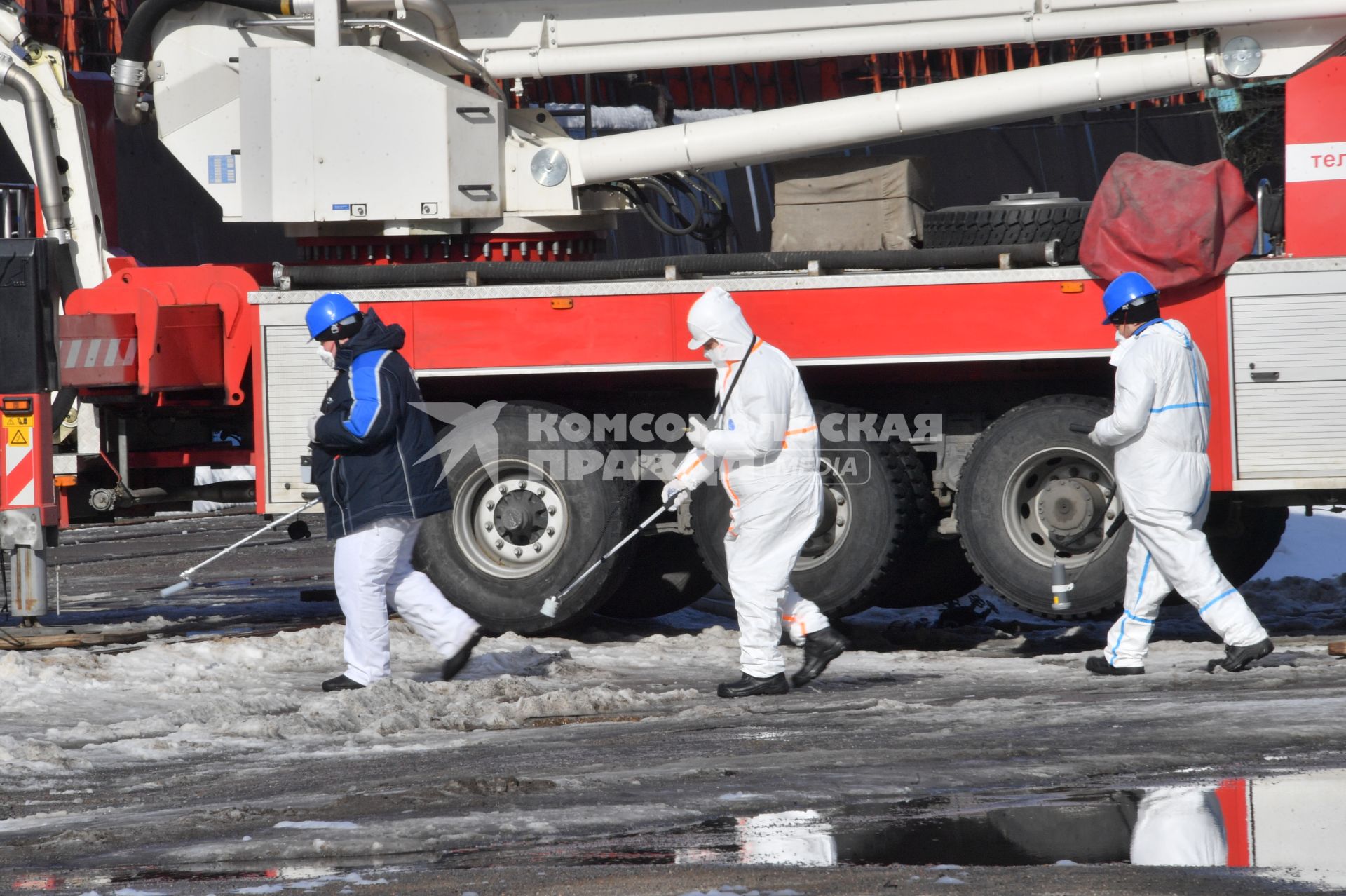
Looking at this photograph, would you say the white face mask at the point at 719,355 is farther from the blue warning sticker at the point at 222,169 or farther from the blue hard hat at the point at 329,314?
the blue warning sticker at the point at 222,169

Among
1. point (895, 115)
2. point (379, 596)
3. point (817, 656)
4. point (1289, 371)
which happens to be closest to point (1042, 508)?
point (1289, 371)

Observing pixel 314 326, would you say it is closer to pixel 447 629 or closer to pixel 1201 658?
pixel 447 629

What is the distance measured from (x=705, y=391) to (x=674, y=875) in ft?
17.2

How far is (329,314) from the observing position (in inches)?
297

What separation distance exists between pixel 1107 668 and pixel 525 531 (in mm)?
3124

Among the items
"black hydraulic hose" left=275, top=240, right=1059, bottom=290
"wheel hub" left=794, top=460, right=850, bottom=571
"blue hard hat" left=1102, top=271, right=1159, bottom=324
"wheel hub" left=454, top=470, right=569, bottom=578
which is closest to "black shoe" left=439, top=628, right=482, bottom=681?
"wheel hub" left=454, top=470, right=569, bottom=578

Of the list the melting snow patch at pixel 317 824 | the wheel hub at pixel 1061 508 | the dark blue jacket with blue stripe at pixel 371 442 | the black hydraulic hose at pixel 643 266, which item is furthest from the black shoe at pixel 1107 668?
the melting snow patch at pixel 317 824

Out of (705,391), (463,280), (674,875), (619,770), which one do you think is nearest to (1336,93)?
(705,391)

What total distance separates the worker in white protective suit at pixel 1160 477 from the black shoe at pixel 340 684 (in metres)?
3.22

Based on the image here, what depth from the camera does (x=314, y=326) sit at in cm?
756

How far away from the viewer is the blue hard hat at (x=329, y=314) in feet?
24.7

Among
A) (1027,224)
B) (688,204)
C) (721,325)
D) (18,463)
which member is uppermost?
(688,204)

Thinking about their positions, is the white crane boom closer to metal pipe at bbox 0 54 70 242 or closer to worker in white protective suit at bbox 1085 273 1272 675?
metal pipe at bbox 0 54 70 242

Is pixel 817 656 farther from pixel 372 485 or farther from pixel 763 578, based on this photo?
pixel 372 485
